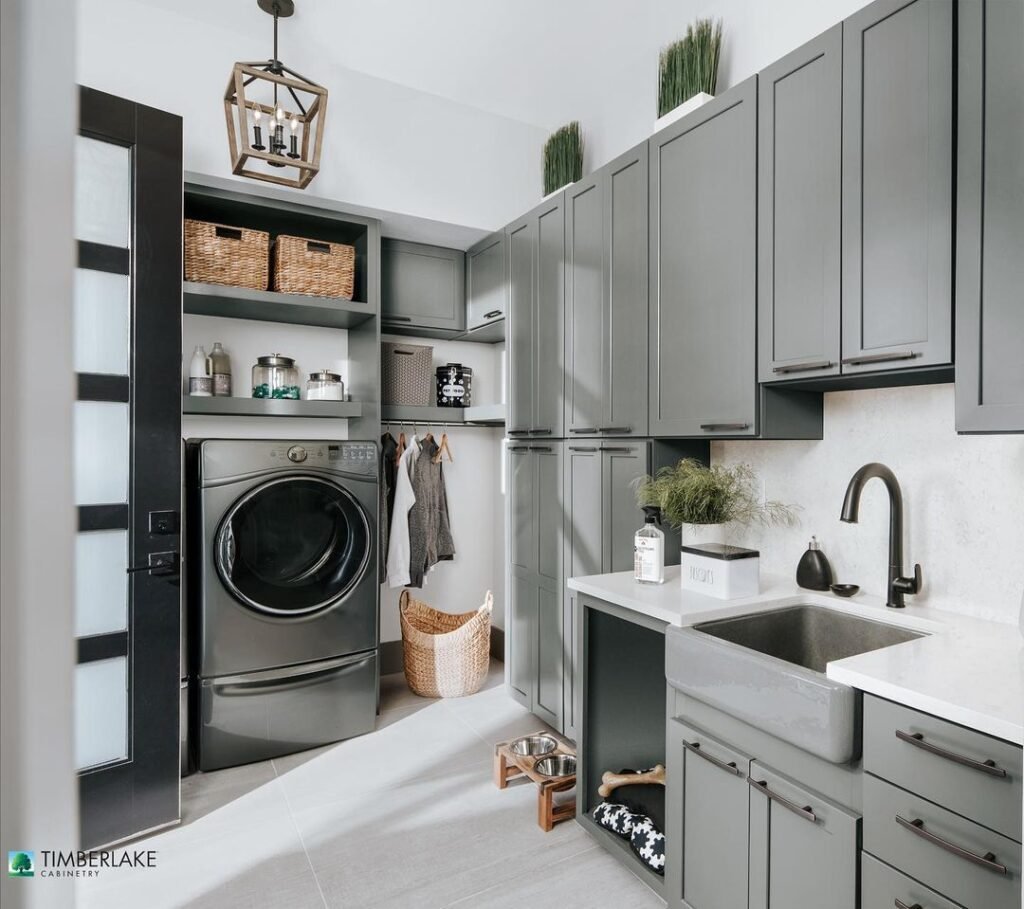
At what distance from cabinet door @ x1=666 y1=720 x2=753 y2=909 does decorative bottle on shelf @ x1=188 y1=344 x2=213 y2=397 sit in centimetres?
238

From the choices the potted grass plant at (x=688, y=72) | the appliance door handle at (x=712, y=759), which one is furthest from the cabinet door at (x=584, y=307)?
the appliance door handle at (x=712, y=759)

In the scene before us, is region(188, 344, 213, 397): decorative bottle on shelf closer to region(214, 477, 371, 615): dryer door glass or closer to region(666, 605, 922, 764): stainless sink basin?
region(214, 477, 371, 615): dryer door glass

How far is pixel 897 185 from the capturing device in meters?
1.57

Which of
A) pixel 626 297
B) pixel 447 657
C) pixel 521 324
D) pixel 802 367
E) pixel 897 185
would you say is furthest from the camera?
pixel 447 657

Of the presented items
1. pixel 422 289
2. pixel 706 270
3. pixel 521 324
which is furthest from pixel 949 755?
pixel 422 289

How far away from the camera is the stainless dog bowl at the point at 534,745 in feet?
8.27

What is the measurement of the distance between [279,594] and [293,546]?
212mm

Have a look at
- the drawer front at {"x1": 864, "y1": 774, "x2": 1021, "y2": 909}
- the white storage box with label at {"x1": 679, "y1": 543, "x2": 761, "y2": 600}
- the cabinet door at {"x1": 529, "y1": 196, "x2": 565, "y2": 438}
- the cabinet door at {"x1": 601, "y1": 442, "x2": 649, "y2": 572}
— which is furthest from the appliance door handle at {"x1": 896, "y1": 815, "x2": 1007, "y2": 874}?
the cabinet door at {"x1": 529, "y1": 196, "x2": 565, "y2": 438}

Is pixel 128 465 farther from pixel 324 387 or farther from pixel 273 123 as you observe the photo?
pixel 273 123

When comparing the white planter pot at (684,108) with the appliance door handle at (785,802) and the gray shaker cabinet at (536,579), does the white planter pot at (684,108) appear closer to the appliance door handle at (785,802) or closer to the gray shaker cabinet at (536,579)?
the gray shaker cabinet at (536,579)

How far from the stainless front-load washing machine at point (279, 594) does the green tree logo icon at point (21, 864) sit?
8.37 feet

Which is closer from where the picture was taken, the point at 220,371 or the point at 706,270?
the point at 706,270

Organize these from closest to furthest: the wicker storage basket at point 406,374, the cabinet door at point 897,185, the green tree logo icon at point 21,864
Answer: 1. the green tree logo icon at point 21,864
2. the cabinet door at point 897,185
3. the wicker storage basket at point 406,374

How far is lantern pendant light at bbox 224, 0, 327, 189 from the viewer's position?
234 cm
